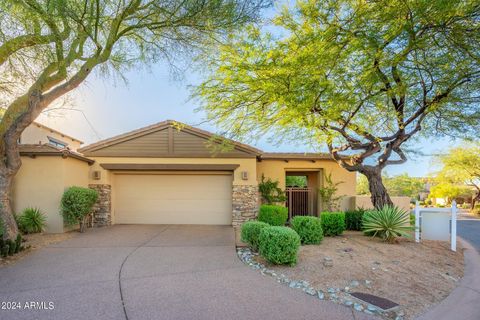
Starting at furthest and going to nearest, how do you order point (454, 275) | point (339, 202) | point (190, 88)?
point (339, 202) < point (190, 88) < point (454, 275)

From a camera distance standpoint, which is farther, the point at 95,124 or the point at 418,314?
the point at 95,124

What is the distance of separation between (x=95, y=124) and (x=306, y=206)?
394 inches

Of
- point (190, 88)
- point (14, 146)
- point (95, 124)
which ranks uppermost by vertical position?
→ point (190, 88)

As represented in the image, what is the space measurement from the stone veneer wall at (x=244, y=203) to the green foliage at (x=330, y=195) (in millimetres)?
3532

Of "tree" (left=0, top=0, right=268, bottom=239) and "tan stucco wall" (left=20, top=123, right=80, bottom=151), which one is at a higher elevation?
"tree" (left=0, top=0, right=268, bottom=239)

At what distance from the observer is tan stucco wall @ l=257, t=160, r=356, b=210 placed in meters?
13.0

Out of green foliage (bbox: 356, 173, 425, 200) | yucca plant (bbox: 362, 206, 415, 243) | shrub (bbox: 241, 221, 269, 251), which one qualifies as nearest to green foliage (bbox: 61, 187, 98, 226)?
shrub (bbox: 241, 221, 269, 251)

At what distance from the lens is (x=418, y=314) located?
4176mm

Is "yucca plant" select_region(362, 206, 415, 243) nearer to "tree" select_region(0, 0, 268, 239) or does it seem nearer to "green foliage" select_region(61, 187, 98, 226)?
"tree" select_region(0, 0, 268, 239)

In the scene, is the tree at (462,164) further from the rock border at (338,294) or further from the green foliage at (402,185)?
the rock border at (338,294)

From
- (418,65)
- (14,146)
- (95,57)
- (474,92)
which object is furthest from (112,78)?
(474,92)

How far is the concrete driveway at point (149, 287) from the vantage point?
395 centimetres

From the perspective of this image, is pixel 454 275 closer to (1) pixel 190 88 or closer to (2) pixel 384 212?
(2) pixel 384 212

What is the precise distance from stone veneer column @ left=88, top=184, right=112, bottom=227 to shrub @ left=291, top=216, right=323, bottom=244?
797 centimetres
